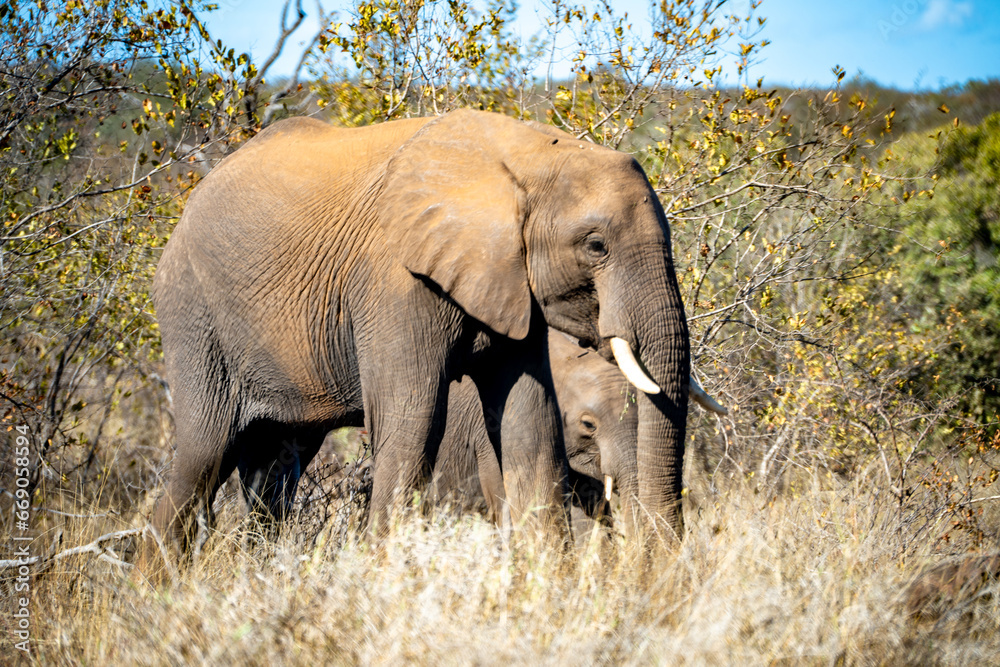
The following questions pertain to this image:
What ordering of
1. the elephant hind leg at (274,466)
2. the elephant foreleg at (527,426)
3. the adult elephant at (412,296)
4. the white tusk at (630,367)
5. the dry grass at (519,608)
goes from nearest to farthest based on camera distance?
the dry grass at (519,608) → the white tusk at (630,367) → the adult elephant at (412,296) → the elephant foreleg at (527,426) → the elephant hind leg at (274,466)

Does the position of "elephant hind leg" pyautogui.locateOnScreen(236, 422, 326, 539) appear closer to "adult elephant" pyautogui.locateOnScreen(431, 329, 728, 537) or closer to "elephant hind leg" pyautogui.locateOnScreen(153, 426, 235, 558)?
"elephant hind leg" pyautogui.locateOnScreen(153, 426, 235, 558)

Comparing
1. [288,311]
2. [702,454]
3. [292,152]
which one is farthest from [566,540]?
[702,454]

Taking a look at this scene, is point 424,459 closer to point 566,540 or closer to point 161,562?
point 566,540

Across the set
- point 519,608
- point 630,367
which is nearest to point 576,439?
point 630,367

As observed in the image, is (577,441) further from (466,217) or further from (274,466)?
(466,217)

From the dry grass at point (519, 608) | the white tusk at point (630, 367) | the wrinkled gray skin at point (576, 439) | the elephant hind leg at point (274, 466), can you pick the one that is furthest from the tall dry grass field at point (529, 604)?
the wrinkled gray skin at point (576, 439)

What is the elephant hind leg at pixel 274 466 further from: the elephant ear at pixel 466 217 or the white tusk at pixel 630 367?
the white tusk at pixel 630 367

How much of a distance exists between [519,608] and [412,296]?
5.17 feet

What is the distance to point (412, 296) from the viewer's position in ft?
14.2

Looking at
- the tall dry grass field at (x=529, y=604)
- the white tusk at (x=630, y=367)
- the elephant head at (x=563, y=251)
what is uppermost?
the elephant head at (x=563, y=251)

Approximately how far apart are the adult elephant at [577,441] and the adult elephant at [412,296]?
34.7 inches

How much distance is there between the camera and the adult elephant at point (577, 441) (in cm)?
587

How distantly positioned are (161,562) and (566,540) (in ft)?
6.80

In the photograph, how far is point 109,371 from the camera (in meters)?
9.16
